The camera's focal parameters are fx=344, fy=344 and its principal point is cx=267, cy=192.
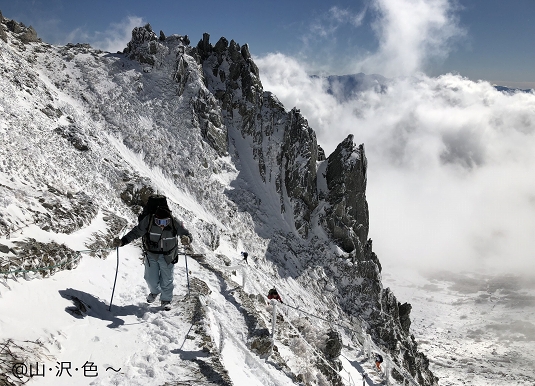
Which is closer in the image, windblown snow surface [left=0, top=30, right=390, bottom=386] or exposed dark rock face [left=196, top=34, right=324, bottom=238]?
windblown snow surface [left=0, top=30, right=390, bottom=386]

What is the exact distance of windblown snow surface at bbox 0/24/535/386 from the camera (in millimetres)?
6043

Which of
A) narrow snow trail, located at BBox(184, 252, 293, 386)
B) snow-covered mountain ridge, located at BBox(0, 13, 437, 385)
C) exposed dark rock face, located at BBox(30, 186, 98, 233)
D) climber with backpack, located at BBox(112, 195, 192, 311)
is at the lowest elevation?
narrow snow trail, located at BBox(184, 252, 293, 386)

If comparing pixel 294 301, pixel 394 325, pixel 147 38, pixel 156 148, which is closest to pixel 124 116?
pixel 156 148

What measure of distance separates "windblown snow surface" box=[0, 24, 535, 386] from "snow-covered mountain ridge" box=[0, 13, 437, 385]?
0.22 metres

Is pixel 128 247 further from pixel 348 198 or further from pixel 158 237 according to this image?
pixel 348 198

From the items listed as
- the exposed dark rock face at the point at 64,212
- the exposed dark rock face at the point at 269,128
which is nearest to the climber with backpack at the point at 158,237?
the exposed dark rock face at the point at 64,212

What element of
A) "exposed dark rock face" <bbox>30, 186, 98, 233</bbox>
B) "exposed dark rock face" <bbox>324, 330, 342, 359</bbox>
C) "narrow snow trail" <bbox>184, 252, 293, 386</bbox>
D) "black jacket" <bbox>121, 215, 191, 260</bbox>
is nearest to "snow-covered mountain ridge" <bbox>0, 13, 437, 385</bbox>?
"exposed dark rock face" <bbox>30, 186, 98, 233</bbox>

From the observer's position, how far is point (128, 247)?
→ 13.1 m

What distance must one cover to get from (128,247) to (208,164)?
107 ft

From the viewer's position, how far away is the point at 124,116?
41.4m

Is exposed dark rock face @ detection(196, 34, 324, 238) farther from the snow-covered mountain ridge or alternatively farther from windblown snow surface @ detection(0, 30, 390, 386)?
windblown snow surface @ detection(0, 30, 390, 386)

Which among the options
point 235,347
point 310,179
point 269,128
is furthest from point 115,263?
point 269,128

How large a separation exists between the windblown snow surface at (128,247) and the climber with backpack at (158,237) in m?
0.87

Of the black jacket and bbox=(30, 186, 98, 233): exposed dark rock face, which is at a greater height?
bbox=(30, 186, 98, 233): exposed dark rock face
